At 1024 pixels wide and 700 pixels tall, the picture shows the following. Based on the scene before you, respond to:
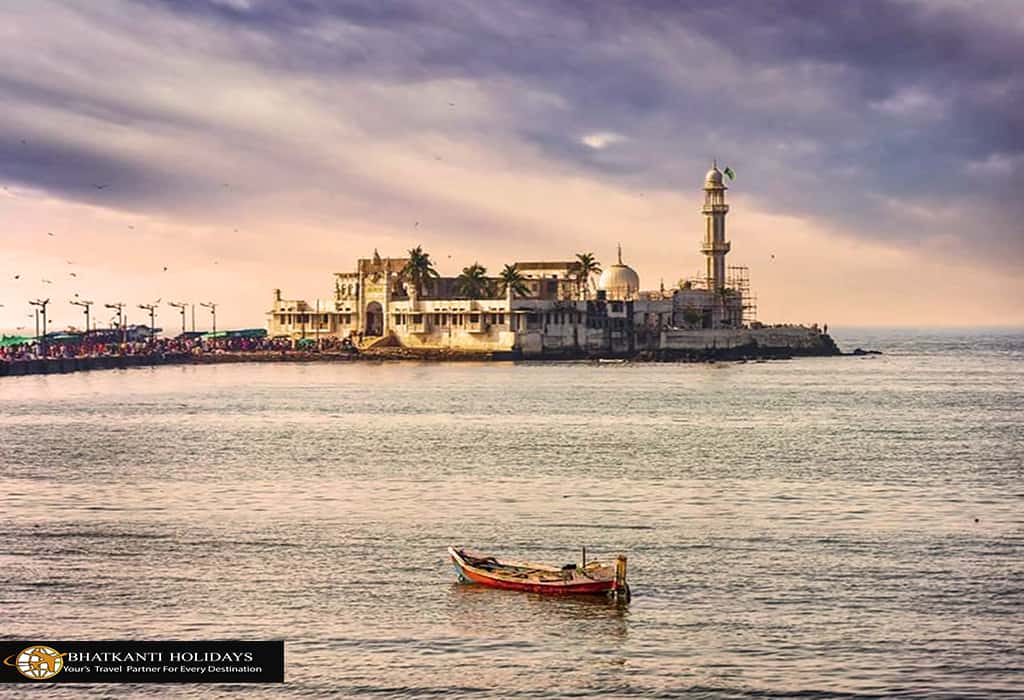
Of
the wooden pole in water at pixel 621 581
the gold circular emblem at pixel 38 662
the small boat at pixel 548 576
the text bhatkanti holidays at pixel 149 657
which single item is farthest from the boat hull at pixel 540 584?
the gold circular emblem at pixel 38 662

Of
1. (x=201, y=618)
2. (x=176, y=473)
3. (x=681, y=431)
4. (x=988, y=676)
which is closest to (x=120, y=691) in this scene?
(x=201, y=618)

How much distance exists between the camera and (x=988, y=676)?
1484 inches

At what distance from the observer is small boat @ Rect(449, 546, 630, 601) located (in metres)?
45.9

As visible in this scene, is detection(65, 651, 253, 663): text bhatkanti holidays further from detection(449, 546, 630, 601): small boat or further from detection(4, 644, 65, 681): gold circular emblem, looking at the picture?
detection(449, 546, 630, 601): small boat

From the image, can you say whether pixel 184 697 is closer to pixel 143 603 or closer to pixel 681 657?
pixel 143 603

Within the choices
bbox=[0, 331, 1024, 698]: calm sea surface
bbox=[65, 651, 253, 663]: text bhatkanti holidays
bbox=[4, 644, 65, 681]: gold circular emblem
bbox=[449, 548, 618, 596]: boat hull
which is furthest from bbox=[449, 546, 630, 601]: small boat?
bbox=[4, 644, 65, 681]: gold circular emblem

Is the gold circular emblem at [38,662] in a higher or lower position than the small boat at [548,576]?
lower

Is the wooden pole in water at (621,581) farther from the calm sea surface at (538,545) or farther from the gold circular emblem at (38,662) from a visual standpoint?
the gold circular emblem at (38,662)

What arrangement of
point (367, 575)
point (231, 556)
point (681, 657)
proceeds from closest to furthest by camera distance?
point (681, 657)
point (367, 575)
point (231, 556)

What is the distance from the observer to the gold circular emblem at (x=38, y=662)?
37.0 metres

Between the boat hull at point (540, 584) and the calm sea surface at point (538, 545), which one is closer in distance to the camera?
the calm sea surface at point (538, 545)

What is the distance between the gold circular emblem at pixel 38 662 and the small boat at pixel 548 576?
1440 centimetres

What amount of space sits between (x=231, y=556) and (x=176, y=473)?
2669 cm

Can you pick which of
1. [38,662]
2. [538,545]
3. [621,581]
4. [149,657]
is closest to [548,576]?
[621,581]
